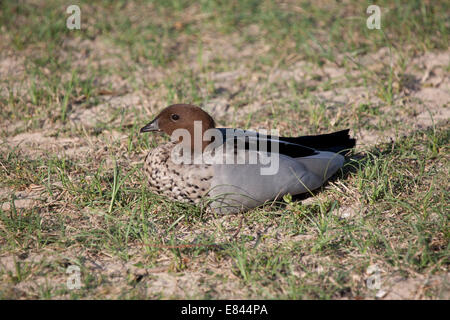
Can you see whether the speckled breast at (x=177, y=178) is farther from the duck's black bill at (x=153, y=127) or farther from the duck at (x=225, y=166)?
the duck's black bill at (x=153, y=127)

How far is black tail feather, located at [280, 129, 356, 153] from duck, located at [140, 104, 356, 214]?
0.11m

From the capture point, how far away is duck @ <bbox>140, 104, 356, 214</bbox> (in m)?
3.73

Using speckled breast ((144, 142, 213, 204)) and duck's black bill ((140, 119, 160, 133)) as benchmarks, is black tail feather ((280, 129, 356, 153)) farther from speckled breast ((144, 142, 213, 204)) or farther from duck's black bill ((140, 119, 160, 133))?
duck's black bill ((140, 119, 160, 133))

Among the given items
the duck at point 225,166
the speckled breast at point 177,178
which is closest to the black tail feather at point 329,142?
the duck at point 225,166

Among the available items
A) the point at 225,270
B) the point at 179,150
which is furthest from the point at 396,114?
the point at 225,270

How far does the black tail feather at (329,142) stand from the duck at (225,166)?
0.36ft

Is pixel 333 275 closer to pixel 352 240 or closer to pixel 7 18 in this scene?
pixel 352 240

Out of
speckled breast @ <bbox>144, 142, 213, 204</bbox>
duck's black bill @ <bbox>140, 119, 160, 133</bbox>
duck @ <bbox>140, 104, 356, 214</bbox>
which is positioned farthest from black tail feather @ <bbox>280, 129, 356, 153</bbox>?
duck's black bill @ <bbox>140, 119, 160, 133</bbox>

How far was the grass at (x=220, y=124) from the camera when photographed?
10.6 ft

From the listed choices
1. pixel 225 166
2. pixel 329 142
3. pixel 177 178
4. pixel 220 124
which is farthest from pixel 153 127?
pixel 329 142

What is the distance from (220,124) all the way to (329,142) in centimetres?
127

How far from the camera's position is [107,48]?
6328 millimetres
